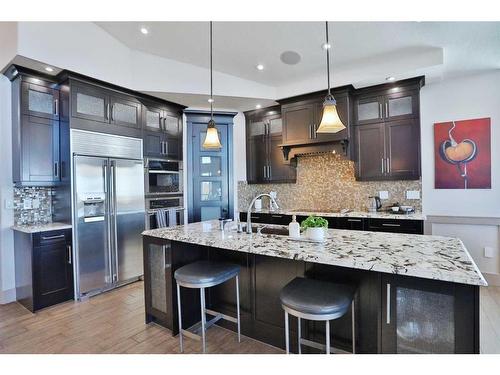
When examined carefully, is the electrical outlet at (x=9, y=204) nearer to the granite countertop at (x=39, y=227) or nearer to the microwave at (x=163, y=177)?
the granite countertop at (x=39, y=227)

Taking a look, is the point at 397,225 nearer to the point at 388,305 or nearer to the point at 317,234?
the point at 317,234

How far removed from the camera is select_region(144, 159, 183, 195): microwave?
4117 millimetres

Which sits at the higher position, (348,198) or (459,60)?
(459,60)

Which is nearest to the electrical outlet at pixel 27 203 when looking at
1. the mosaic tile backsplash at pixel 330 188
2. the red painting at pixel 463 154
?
the mosaic tile backsplash at pixel 330 188

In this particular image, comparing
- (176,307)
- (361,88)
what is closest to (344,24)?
(361,88)

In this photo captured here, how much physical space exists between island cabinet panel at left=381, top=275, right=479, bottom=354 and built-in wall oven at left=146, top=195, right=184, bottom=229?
3390mm

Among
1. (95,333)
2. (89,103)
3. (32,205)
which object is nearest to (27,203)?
(32,205)

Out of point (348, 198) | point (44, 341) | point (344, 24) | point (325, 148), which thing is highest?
point (344, 24)

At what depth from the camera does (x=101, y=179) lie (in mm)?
3475

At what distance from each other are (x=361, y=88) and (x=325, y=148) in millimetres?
948

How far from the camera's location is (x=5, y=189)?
10.5ft

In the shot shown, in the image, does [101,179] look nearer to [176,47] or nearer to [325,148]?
[176,47]
